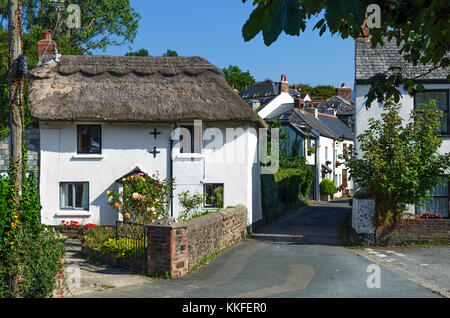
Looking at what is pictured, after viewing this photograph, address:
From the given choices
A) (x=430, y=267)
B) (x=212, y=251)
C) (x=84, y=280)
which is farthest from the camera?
(x=212, y=251)

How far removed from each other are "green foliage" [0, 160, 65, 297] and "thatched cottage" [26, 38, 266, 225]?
9500 millimetres

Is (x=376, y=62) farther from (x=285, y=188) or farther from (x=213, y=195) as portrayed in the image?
(x=285, y=188)

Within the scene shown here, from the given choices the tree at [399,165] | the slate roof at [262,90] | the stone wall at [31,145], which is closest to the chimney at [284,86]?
the slate roof at [262,90]

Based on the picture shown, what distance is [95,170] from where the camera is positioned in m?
17.5

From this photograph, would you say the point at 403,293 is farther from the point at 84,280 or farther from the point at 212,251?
the point at 84,280

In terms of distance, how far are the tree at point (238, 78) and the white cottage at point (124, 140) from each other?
201ft

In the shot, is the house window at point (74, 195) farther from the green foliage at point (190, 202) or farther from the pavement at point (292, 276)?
the green foliage at point (190, 202)

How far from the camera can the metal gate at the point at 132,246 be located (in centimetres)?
1070

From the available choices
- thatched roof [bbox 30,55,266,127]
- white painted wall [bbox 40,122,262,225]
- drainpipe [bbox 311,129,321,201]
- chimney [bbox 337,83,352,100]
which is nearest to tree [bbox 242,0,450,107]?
thatched roof [bbox 30,55,266,127]

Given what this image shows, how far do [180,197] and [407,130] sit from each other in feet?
27.7

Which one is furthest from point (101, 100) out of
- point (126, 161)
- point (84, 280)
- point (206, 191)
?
point (84, 280)

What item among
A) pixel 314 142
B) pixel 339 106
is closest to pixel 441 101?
pixel 314 142

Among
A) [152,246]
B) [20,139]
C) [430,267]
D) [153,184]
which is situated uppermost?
[20,139]

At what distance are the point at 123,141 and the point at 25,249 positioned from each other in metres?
10.2
